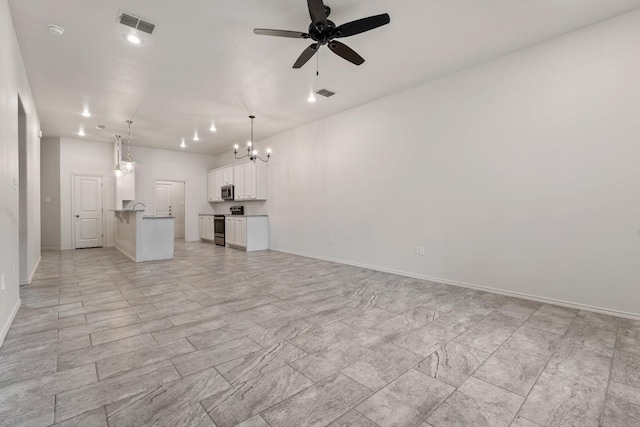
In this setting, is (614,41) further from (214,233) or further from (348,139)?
(214,233)

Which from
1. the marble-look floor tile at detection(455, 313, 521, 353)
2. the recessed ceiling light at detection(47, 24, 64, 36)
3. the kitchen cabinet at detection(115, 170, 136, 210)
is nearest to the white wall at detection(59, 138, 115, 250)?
the kitchen cabinet at detection(115, 170, 136, 210)

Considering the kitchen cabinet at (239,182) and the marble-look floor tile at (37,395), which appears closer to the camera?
the marble-look floor tile at (37,395)

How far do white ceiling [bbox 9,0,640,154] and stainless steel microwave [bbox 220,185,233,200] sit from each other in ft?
10.3

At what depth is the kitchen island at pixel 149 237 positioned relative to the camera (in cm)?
591

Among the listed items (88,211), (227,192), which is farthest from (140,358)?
(88,211)

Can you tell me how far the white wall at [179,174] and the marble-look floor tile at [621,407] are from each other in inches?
390

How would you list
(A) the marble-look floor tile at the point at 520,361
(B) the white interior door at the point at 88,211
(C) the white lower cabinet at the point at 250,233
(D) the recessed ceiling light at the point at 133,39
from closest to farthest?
(A) the marble-look floor tile at the point at 520,361
(D) the recessed ceiling light at the point at 133,39
(C) the white lower cabinet at the point at 250,233
(B) the white interior door at the point at 88,211

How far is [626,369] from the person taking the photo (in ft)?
6.68

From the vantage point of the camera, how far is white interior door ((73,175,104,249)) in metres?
7.98

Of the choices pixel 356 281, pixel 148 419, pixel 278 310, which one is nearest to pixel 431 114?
pixel 356 281

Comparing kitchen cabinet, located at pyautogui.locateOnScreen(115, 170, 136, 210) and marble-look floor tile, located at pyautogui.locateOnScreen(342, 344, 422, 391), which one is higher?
kitchen cabinet, located at pyautogui.locateOnScreen(115, 170, 136, 210)

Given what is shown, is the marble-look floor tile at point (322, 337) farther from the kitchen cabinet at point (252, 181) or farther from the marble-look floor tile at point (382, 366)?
the kitchen cabinet at point (252, 181)

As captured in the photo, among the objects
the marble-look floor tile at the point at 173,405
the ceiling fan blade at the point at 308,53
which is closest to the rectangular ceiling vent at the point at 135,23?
the ceiling fan blade at the point at 308,53

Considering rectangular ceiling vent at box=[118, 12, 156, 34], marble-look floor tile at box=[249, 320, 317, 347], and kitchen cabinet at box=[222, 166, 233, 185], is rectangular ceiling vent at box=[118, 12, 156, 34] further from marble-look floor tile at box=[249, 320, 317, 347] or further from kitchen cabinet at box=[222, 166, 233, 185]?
kitchen cabinet at box=[222, 166, 233, 185]
